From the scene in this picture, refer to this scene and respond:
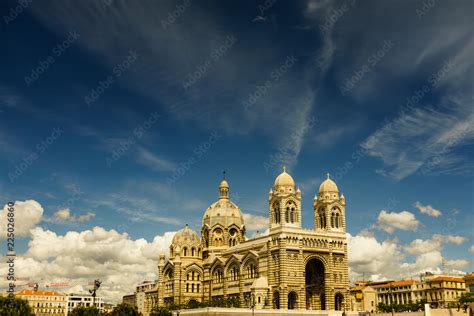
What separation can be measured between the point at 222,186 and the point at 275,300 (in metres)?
41.7

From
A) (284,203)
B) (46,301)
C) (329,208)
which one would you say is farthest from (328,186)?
(46,301)

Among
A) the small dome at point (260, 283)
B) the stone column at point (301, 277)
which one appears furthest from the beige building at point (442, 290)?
the small dome at point (260, 283)

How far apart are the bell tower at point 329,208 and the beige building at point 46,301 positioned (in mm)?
107910

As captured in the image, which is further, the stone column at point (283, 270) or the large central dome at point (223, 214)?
the large central dome at point (223, 214)

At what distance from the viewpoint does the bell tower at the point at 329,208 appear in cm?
11031

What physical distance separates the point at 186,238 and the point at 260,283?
30.2 m

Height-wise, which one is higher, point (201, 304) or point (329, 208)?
point (329, 208)

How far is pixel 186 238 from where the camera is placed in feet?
419

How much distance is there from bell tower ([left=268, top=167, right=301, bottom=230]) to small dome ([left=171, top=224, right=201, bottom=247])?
26.7 m

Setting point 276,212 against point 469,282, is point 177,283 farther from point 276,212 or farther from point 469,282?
point 469,282

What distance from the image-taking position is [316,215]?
113 metres

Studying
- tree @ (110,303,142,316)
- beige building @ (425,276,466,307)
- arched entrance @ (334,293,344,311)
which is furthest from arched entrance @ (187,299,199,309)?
beige building @ (425,276,466,307)

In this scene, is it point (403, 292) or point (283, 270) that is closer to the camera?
point (283, 270)

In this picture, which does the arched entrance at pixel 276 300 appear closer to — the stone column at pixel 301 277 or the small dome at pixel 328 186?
the stone column at pixel 301 277
